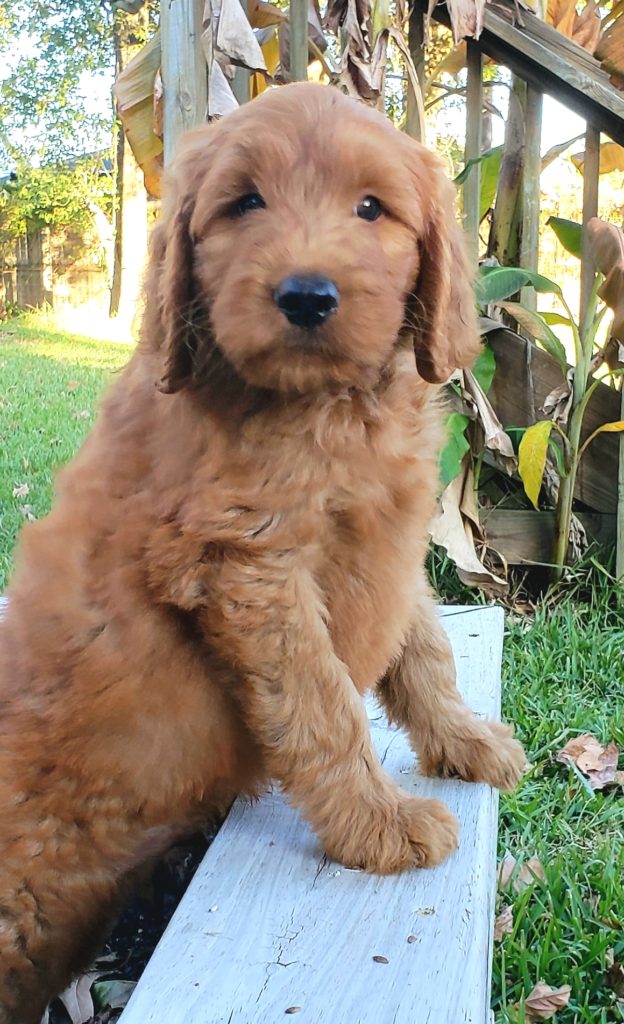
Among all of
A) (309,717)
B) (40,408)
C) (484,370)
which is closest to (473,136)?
(484,370)

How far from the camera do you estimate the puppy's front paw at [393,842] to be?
213 cm

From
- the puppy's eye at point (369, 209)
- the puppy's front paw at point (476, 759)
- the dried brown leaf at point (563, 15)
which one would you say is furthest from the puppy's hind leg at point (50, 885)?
the dried brown leaf at point (563, 15)

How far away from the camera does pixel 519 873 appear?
2805 mm

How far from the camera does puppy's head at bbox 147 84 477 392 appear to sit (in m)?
1.87

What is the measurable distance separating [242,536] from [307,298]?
0.51 metres

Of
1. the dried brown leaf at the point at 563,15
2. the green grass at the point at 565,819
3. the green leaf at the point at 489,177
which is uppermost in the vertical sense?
the dried brown leaf at the point at 563,15

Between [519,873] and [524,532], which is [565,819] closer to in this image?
[519,873]

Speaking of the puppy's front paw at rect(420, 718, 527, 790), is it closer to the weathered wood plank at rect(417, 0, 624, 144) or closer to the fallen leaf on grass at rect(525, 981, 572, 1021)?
the fallen leaf on grass at rect(525, 981, 572, 1021)

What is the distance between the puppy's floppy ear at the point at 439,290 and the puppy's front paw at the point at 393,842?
102cm

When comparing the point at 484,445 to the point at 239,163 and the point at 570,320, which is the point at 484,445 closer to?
the point at 570,320

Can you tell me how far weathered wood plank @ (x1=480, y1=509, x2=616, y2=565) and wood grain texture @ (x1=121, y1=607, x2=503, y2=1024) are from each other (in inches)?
102

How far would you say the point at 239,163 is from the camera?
199 cm

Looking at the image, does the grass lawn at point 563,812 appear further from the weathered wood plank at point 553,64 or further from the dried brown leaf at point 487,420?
the weathered wood plank at point 553,64

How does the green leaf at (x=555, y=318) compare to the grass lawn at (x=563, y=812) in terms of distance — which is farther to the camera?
the green leaf at (x=555, y=318)
